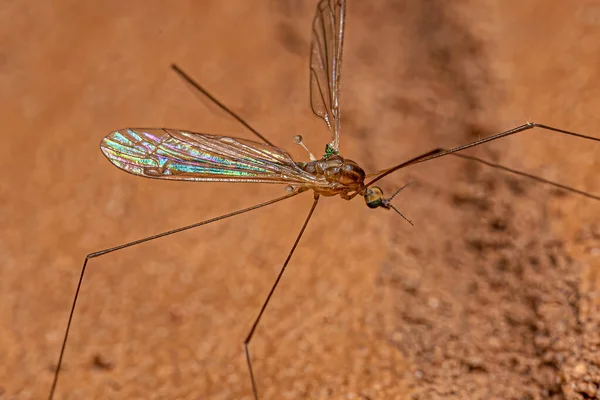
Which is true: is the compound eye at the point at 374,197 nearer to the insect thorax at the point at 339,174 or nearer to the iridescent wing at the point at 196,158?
the insect thorax at the point at 339,174

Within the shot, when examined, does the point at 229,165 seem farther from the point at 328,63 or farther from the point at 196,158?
the point at 328,63

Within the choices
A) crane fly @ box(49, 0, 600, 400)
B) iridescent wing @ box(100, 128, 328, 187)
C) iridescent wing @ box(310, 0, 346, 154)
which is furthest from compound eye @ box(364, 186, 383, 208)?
Result: iridescent wing @ box(310, 0, 346, 154)

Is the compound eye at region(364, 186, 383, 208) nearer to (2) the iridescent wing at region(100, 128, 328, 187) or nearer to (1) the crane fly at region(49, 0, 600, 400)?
(1) the crane fly at region(49, 0, 600, 400)

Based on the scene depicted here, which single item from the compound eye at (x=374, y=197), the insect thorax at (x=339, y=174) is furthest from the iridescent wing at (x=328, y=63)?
the compound eye at (x=374, y=197)

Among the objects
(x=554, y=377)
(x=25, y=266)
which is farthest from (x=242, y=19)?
(x=554, y=377)

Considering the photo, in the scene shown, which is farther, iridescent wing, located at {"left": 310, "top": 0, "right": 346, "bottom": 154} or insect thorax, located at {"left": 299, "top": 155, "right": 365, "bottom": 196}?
iridescent wing, located at {"left": 310, "top": 0, "right": 346, "bottom": 154}

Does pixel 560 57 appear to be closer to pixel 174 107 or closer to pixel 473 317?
pixel 473 317
